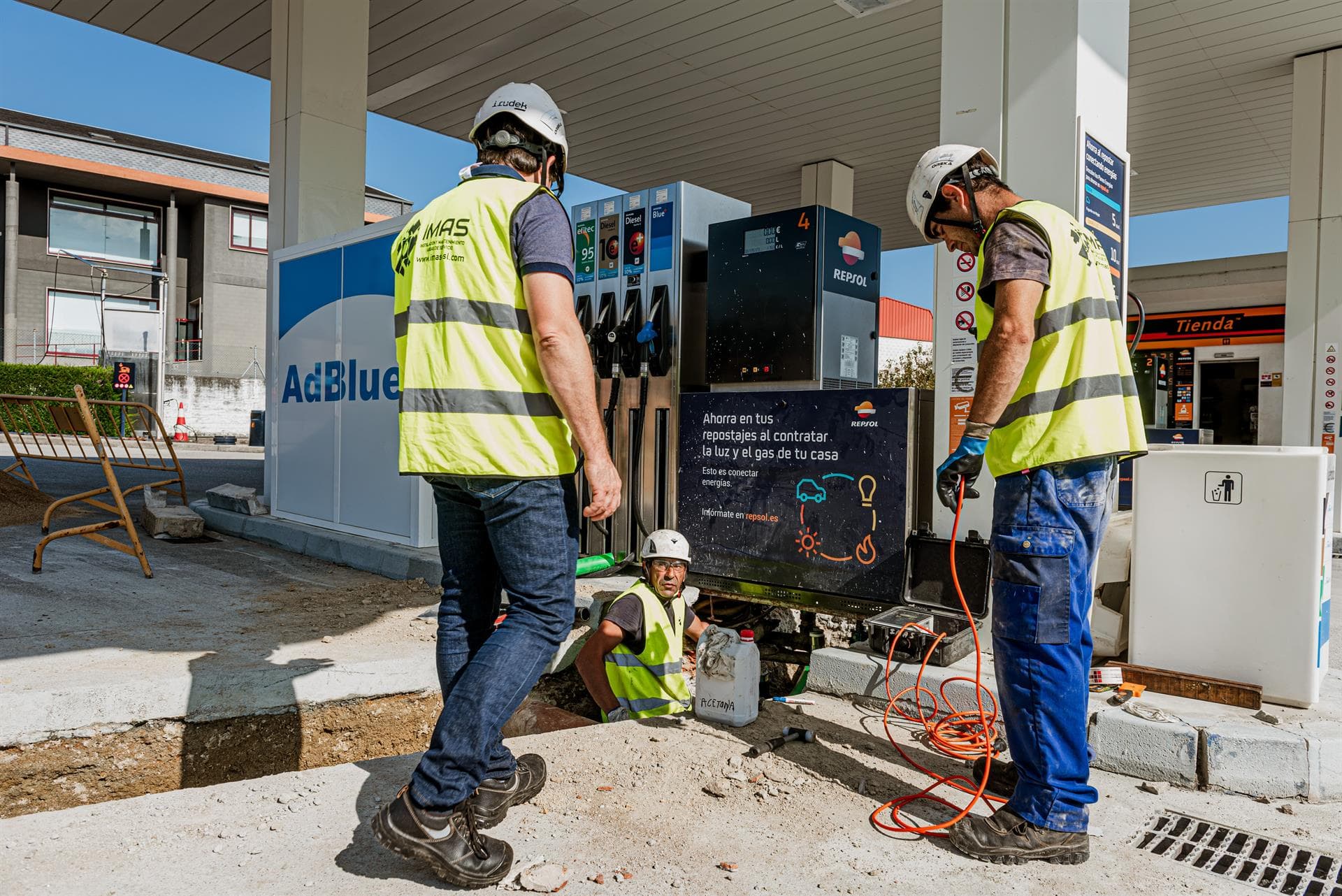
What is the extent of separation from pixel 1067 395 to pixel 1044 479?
26cm

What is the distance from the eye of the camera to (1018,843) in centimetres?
244

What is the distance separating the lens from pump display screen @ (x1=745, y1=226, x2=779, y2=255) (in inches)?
217

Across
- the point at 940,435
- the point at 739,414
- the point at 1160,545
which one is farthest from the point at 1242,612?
the point at 739,414

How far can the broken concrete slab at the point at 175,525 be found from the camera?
7473 millimetres

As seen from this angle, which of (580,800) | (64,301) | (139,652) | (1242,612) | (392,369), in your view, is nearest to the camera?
(580,800)

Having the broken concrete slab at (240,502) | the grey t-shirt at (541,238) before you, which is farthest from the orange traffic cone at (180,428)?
the grey t-shirt at (541,238)

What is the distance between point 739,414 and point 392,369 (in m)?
2.88

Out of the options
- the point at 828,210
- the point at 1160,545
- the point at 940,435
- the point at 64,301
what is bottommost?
the point at 1160,545

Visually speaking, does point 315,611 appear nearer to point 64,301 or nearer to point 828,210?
point 828,210

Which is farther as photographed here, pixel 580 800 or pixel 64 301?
pixel 64 301

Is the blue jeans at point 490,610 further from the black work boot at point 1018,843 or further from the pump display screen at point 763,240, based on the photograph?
the pump display screen at point 763,240

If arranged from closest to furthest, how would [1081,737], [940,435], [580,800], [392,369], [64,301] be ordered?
[1081,737] → [580,800] → [940,435] → [392,369] → [64,301]

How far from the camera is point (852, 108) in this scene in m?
11.2

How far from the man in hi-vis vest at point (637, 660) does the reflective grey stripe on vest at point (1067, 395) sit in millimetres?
2468
